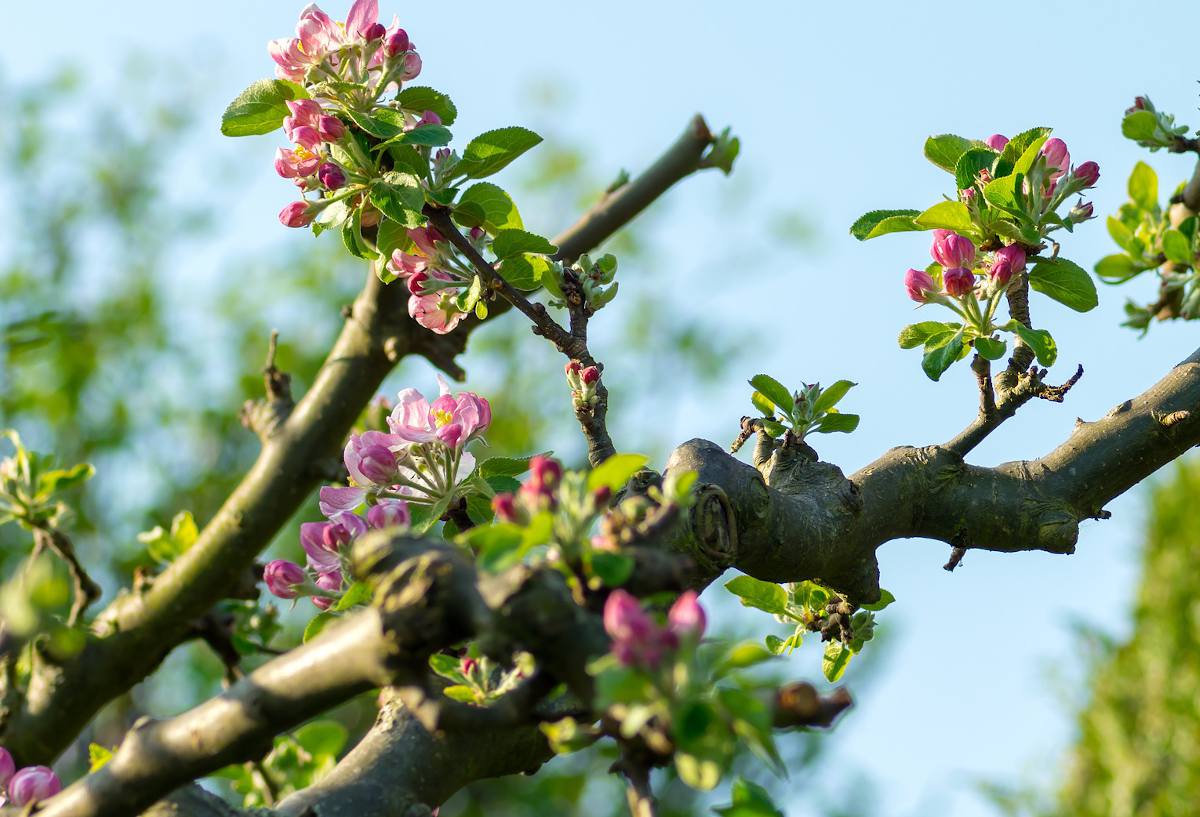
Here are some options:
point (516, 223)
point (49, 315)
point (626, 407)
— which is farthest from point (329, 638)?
point (626, 407)

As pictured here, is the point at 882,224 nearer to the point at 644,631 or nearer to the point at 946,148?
the point at 946,148

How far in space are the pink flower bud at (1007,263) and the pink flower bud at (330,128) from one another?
851 mm

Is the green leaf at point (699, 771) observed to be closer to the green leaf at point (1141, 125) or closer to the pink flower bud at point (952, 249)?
the pink flower bud at point (952, 249)

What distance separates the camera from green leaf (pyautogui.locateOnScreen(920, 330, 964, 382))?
162 cm

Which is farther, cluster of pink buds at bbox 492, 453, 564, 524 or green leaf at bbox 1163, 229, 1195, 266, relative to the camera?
green leaf at bbox 1163, 229, 1195, 266

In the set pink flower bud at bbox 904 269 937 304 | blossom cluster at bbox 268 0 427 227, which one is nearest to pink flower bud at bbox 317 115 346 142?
blossom cluster at bbox 268 0 427 227

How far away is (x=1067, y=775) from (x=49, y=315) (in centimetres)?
506

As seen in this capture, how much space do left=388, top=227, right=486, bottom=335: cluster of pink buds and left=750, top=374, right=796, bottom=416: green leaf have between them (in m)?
0.41

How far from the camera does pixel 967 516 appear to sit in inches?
68.4

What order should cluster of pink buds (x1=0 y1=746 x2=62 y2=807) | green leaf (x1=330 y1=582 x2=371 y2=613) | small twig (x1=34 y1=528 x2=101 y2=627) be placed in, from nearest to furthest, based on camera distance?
1. cluster of pink buds (x1=0 y1=746 x2=62 y2=807)
2. green leaf (x1=330 y1=582 x2=371 y2=613)
3. small twig (x1=34 y1=528 x2=101 y2=627)

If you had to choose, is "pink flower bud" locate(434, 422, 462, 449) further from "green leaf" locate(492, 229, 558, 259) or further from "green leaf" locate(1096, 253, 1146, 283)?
"green leaf" locate(1096, 253, 1146, 283)

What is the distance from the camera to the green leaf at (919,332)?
1682mm

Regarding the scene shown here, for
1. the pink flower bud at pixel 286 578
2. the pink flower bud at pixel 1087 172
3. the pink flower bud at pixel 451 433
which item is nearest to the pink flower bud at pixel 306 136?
the pink flower bud at pixel 451 433

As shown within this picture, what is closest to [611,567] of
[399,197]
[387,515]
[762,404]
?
[387,515]
